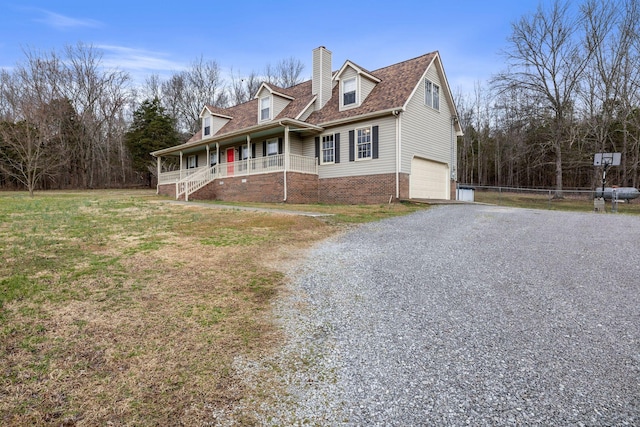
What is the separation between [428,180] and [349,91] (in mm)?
5866

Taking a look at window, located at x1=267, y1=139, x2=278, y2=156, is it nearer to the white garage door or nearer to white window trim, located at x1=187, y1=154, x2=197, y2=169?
the white garage door

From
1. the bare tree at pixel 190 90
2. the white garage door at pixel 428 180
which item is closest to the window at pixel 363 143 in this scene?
the white garage door at pixel 428 180

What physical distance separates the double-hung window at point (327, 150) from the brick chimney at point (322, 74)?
7.54 ft

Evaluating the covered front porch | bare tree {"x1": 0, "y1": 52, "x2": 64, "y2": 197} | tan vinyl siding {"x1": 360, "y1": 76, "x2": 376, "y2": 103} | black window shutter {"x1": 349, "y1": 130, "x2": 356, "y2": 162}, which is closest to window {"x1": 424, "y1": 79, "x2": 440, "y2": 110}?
tan vinyl siding {"x1": 360, "y1": 76, "x2": 376, "y2": 103}

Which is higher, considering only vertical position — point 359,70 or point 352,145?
point 359,70

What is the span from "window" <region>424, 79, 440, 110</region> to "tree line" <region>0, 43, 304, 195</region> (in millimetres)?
26131

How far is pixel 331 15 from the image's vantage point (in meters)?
16.8

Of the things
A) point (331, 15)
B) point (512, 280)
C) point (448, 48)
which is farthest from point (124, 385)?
point (448, 48)

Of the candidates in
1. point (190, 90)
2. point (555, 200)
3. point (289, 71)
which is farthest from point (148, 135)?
point (555, 200)

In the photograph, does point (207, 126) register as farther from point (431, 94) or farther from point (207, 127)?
point (431, 94)

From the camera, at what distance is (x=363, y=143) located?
16000 millimetres

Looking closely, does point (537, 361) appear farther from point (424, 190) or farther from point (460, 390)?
point (424, 190)

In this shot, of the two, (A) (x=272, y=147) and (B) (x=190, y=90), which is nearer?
(A) (x=272, y=147)

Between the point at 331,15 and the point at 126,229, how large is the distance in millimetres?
14239
